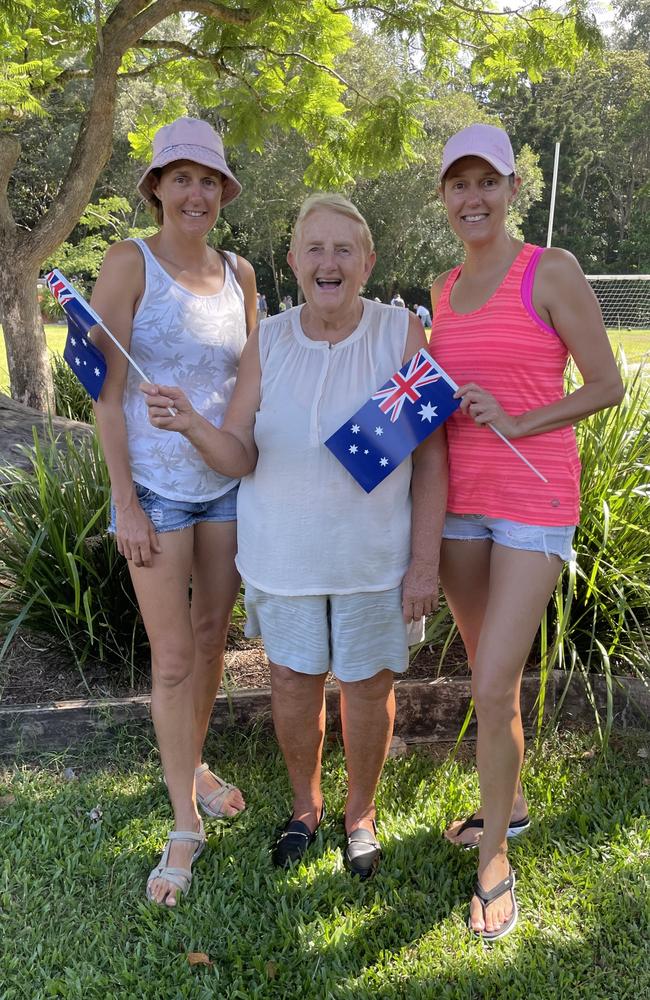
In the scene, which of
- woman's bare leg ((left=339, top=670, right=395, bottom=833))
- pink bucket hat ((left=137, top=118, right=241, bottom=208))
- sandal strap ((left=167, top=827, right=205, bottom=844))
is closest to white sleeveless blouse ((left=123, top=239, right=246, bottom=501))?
pink bucket hat ((left=137, top=118, right=241, bottom=208))

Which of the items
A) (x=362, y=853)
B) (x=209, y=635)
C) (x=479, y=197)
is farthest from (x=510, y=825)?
(x=479, y=197)

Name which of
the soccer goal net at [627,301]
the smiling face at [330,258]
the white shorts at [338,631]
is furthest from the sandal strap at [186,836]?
the soccer goal net at [627,301]

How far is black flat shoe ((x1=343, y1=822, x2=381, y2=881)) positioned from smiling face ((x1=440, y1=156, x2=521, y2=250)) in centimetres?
206

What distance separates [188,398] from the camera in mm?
2621

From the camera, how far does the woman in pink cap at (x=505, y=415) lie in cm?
241

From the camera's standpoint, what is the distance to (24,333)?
756 centimetres

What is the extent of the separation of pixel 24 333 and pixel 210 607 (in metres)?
5.53

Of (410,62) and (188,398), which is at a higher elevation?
(410,62)

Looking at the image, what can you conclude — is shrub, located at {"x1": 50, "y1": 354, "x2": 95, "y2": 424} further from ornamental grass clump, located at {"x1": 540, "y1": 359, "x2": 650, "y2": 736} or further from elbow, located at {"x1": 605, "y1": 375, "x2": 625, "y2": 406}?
elbow, located at {"x1": 605, "y1": 375, "x2": 625, "y2": 406}

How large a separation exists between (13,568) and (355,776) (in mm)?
2016

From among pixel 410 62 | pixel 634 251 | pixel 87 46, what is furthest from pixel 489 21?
pixel 634 251

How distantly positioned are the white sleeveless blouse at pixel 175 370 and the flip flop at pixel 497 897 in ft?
5.11

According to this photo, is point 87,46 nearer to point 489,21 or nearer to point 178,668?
point 489,21

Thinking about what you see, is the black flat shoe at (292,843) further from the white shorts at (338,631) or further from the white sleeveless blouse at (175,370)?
the white sleeveless blouse at (175,370)
